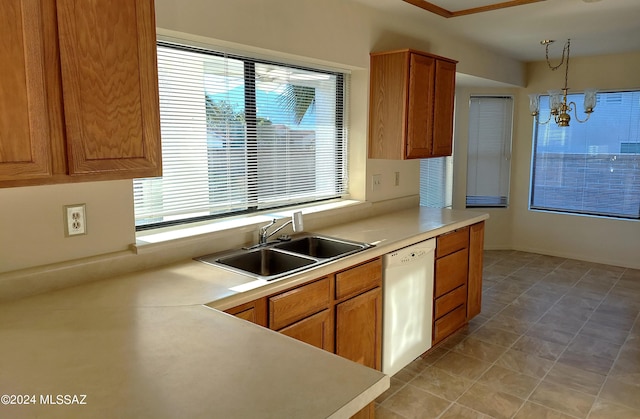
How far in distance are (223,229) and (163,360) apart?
1.30m

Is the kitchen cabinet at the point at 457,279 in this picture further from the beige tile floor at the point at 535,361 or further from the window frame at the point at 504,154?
→ the window frame at the point at 504,154

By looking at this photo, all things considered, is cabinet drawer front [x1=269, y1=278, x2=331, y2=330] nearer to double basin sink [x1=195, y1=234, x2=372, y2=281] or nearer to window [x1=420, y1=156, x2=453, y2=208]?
double basin sink [x1=195, y1=234, x2=372, y2=281]

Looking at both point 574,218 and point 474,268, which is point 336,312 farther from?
point 574,218

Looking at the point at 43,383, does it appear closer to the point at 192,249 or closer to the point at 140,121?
the point at 140,121

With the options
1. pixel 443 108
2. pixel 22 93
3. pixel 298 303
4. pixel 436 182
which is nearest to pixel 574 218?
pixel 436 182

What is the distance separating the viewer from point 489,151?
6.17 m

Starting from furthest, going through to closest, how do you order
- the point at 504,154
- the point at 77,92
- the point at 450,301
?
the point at 504,154 < the point at 450,301 < the point at 77,92

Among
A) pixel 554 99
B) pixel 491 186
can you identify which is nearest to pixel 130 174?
pixel 554 99

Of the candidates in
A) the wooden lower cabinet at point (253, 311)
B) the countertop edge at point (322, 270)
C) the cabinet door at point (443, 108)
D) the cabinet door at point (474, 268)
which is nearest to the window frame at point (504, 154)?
the cabinet door at point (443, 108)

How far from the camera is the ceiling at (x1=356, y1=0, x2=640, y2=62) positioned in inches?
134

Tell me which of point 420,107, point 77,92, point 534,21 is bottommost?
point 77,92

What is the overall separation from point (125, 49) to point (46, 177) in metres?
0.52

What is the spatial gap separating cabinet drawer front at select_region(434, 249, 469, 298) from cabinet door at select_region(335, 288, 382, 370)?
28.3 inches

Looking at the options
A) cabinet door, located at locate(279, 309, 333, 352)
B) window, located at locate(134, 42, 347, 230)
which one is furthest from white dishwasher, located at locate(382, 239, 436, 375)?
window, located at locate(134, 42, 347, 230)
